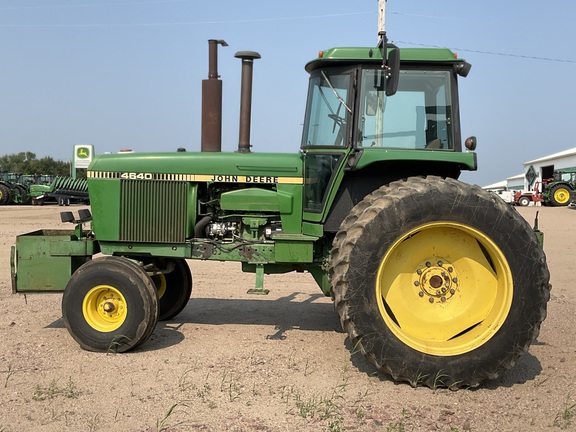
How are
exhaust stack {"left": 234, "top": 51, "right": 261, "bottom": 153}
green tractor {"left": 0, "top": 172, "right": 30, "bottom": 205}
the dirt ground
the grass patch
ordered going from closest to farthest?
the dirt ground < the grass patch < exhaust stack {"left": 234, "top": 51, "right": 261, "bottom": 153} < green tractor {"left": 0, "top": 172, "right": 30, "bottom": 205}

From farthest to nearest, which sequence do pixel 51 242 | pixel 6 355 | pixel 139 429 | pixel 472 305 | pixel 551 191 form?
pixel 551 191
pixel 51 242
pixel 6 355
pixel 472 305
pixel 139 429

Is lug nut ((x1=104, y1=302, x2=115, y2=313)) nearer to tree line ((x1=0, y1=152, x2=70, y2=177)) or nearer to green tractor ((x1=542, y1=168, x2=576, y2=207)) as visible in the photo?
green tractor ((x1=542, y1=168, x2=576, y2=207))

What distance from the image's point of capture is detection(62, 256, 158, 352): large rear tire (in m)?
5.02

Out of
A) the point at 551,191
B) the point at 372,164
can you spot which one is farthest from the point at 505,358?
the point at 551,191

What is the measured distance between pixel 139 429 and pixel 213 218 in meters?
2.56

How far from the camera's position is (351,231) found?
4.37 meters

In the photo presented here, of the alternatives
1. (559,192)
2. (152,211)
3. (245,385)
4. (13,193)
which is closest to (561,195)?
(559,192)

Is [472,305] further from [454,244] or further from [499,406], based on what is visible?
[499,406]

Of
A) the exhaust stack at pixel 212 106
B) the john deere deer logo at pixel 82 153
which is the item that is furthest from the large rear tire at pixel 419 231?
the john deere deer logo at pixel 82 153

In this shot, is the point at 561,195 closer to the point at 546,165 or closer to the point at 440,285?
the point at 546,165

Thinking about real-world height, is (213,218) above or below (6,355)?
above

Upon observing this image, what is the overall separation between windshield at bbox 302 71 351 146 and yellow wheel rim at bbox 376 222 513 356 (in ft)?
3.75

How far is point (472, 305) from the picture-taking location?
Answer: 181 inches

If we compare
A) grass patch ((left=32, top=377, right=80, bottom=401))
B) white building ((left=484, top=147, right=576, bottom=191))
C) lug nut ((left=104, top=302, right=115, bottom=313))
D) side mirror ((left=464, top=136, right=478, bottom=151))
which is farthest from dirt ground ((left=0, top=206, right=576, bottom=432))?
white building ((left=484, top=147, right=576, bottom=191))
